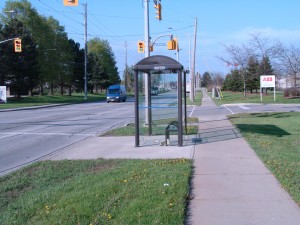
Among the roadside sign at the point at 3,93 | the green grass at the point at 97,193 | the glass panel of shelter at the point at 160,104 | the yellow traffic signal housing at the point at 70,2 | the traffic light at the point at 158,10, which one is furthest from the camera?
the roadside sign at the point at 3,93

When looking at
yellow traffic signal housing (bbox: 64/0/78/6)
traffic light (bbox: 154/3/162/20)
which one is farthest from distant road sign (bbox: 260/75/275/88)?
yellow traffic signal housing (bbox: 64/0/78/6)

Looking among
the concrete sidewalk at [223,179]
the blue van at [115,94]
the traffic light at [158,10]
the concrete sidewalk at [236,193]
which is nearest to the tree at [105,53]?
the blue van at [115,94]

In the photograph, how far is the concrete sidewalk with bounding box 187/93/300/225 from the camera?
5.31 meters

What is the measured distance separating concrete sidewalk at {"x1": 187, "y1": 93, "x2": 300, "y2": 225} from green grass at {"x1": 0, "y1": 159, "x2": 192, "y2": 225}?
261 millimetres

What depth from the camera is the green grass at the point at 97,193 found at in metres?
5.28

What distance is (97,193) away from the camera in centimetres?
637

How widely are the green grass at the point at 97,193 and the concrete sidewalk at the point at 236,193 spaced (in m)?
0.26

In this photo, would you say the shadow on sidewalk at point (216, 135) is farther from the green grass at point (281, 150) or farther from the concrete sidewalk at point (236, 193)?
the concrete sidewalk at point (236, 193)

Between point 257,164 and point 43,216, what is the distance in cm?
494

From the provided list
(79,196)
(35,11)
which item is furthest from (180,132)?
(35,11)

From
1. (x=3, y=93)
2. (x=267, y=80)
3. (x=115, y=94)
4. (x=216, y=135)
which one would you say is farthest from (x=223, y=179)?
(x=115, y=94)

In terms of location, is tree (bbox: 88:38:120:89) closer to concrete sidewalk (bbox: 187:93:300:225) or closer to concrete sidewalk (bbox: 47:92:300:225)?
concrete sidewalk (bbox: 47:92:300:225)

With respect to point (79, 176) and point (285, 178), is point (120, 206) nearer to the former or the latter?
point (79, 176)

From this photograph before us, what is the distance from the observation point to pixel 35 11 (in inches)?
2625
